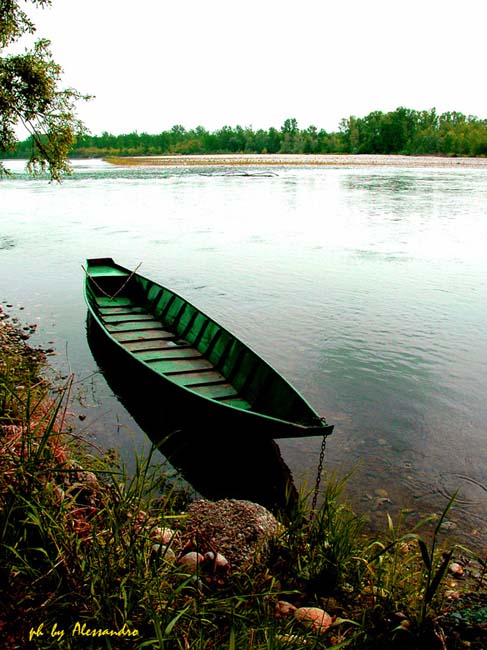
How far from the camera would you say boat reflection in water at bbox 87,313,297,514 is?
680 cm

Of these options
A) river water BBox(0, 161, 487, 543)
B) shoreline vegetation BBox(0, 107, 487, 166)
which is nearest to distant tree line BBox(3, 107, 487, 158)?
shoreline vegetation BBox(0, 107, 487, 166)

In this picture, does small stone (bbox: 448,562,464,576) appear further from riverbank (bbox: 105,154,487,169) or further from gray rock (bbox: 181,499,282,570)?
riverbank (bbox: 105,154,487,169)

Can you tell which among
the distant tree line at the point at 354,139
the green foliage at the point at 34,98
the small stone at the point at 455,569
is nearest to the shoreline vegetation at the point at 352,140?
the distant tree line at the point at 354,139

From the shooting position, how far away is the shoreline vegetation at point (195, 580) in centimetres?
323

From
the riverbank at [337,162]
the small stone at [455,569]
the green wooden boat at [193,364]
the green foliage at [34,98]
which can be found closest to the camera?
the small stone at [455,569]

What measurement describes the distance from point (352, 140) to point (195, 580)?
146454mm

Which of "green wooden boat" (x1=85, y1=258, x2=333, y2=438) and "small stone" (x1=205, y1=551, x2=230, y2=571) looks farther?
"green wooden boat" (x1=85, y1=258, x2=333, y2=438)

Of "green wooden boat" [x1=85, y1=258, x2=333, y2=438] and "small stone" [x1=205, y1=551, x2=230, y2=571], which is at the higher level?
"green wooden boat" [x1=85, y1=258, x2=333, y2=438]

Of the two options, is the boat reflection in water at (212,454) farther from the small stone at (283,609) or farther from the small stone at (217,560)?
the small stone at (283,609)

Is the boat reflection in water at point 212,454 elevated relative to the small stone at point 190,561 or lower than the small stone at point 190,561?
lower

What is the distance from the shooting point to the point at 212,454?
297 inches

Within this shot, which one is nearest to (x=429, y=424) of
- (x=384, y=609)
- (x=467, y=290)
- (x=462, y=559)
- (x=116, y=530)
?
(x=462, y=559)

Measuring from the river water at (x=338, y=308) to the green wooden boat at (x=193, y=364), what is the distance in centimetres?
91

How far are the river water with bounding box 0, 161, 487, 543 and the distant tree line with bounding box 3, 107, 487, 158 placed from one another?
92.6m
